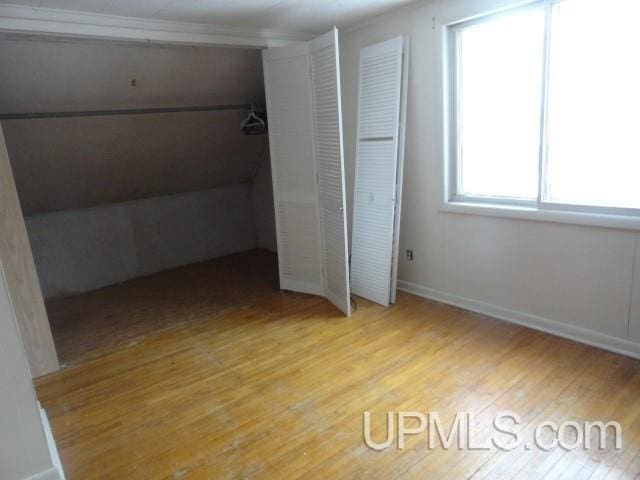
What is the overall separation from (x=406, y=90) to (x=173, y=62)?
193cm

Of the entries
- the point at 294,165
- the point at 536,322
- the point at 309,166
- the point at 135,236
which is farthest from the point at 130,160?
the point at 536,322

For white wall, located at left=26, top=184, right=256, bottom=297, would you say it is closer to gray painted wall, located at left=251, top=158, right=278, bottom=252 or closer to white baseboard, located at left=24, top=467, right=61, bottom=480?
gray painted wall, located at left=251, top=158, right=278, bottom=252

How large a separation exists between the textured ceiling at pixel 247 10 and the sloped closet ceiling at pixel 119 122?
0.48m

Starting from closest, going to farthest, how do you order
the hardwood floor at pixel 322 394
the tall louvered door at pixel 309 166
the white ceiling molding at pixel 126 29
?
the hardwood floor at pixel 322 394, the white ceiling molding at pixel 126 29, the tall louvered door at pixel 309 166

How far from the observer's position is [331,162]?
134 inches

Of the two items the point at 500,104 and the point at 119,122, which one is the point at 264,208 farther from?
the point at 500,104

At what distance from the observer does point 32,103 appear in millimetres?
3410

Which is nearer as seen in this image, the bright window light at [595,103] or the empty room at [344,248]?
the empty room at [344,248]

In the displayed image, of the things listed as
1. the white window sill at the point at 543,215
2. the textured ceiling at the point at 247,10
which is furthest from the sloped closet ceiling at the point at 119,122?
the white window sill at the point at 543,215

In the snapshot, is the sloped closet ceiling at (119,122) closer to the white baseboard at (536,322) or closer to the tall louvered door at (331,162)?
the tall louvered door at (331,162)

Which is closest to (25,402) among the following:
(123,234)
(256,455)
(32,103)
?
(256,455)

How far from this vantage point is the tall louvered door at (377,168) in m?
3.48

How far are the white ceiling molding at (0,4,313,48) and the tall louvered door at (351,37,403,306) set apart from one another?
0.85 m

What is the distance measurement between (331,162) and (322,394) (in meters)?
1.75
